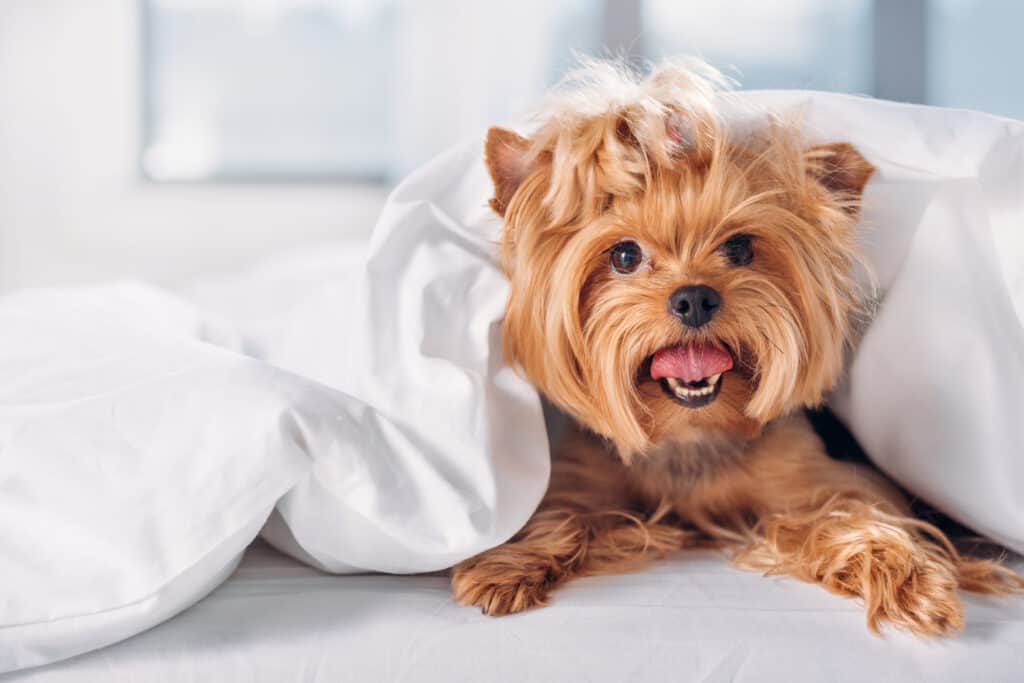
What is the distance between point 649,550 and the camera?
128cm

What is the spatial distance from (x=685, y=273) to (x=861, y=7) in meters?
2.84

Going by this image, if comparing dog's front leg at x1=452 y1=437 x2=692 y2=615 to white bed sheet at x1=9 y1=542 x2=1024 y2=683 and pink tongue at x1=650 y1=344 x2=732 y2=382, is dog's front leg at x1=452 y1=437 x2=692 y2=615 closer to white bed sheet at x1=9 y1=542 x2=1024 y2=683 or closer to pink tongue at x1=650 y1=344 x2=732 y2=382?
white bed sheet at x1=9 y1=542 x2=1024 y2=683

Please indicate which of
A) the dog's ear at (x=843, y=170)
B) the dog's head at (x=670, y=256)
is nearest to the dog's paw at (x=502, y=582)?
the dog's head at (x=670, y=256)

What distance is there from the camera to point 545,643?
0.95 meters

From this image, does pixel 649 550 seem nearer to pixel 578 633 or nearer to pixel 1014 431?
pixel 578 633

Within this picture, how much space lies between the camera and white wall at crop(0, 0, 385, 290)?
3361mm

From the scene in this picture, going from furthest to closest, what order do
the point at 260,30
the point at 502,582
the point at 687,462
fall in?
1. the point at 260,30
2. the point at 687,462
3. the point at 502,582

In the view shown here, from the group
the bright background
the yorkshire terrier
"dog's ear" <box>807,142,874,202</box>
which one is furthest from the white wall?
"dog's ear" <box>807,142,874,202</box>

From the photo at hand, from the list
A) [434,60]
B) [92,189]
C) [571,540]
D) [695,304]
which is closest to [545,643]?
[571,540]

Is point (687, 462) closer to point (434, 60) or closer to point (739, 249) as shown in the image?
point (739, 249)

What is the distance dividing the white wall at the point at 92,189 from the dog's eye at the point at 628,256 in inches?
97.5

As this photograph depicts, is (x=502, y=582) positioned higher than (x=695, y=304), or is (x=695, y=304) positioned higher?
(x=695, y=304)

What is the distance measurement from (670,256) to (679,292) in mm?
81

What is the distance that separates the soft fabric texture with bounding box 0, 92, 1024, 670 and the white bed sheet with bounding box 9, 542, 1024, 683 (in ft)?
0.16
